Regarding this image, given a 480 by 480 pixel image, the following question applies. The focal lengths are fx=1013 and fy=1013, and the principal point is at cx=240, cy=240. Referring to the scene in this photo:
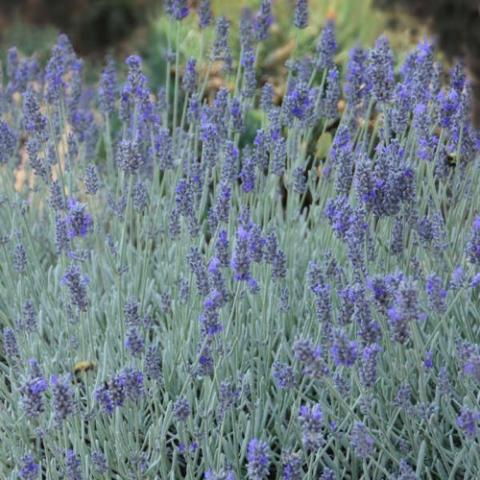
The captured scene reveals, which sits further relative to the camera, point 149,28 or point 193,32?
point 149,28

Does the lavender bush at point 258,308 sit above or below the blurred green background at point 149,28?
below

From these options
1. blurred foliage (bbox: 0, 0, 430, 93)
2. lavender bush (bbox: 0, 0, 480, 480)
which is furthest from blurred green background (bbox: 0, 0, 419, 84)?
lavender bush (bbox: 0, 0, 480, 480)

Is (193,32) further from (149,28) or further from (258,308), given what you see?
(149,28)

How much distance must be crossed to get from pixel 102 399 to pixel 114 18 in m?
8.10

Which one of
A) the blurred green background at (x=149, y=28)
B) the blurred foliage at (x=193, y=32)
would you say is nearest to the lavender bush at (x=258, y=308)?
the blurred foliage at (x=193, y=32)

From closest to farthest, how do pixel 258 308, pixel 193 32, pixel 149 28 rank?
pixel 258 308
pixel 193 32
pixel 149 28

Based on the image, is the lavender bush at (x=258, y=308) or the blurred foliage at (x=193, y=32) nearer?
the lavender bush at (x=258, y=308)

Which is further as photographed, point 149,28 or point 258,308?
point 149,28

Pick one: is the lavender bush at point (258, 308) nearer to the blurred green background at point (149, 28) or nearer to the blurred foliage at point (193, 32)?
→ the blurred foliage at point (193, 32)

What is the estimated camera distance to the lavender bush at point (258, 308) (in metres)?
1.99

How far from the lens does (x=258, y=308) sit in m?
2.68

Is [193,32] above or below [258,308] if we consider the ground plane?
above

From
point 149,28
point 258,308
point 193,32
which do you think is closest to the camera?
point 258,308

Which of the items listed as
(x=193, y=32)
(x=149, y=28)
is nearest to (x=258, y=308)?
(x=193, y=32)
